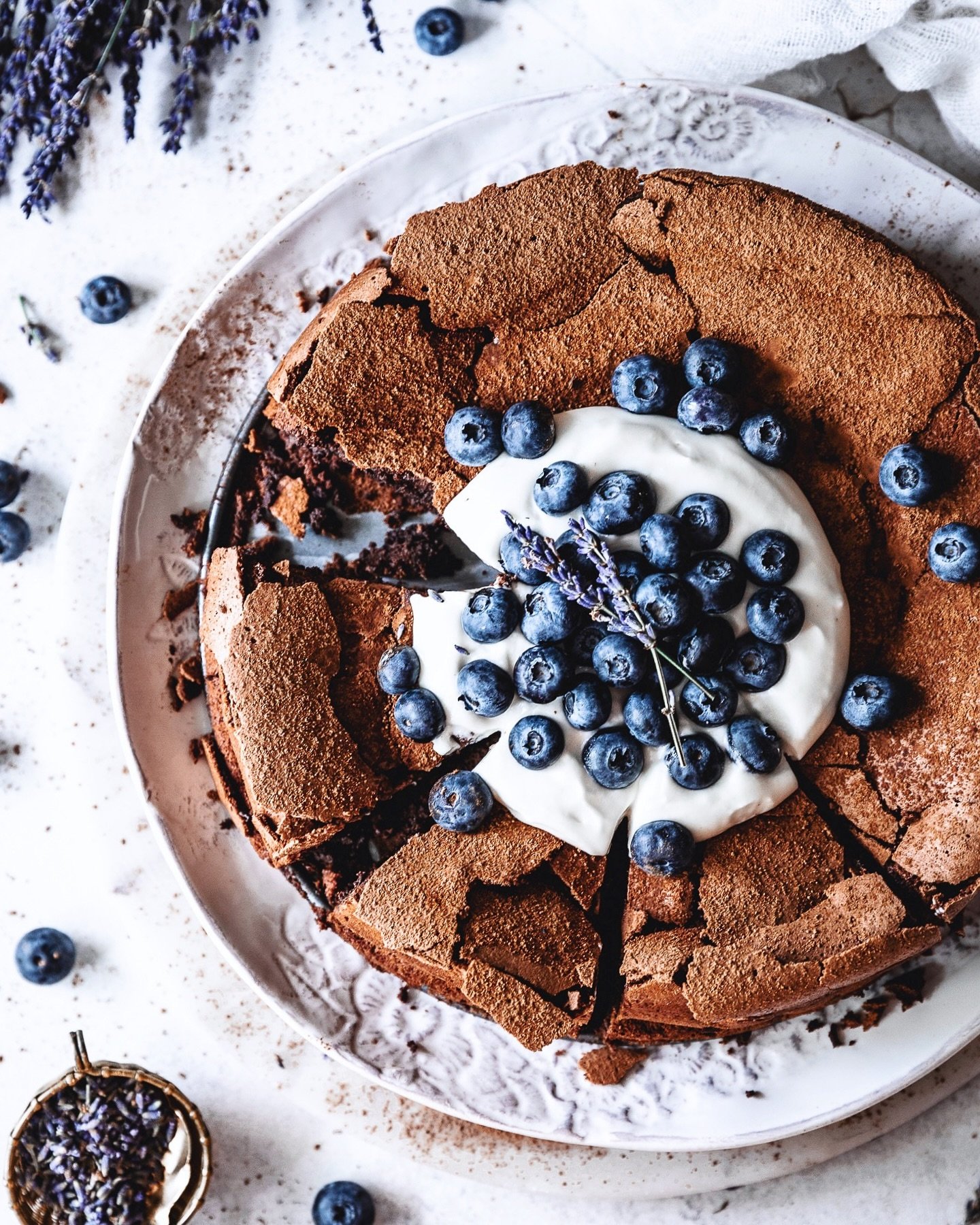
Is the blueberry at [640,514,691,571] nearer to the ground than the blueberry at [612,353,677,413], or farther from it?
nearer to the ground

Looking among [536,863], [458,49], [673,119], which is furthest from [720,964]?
[458,49]

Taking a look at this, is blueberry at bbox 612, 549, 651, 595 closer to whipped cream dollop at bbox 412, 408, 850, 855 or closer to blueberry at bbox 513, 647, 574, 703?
whipped cream dollop at bbox 412, 408, 850, 855

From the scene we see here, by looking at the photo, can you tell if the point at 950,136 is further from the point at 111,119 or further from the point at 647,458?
the point at 111,119

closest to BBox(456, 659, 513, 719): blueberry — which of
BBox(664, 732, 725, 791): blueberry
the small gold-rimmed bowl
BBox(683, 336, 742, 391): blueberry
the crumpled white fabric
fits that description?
BBox(664, 732, 725, 791): blueberry

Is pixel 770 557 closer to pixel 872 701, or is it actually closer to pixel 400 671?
pixel 872 701

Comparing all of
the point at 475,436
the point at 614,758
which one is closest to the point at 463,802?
the point at 614,758
